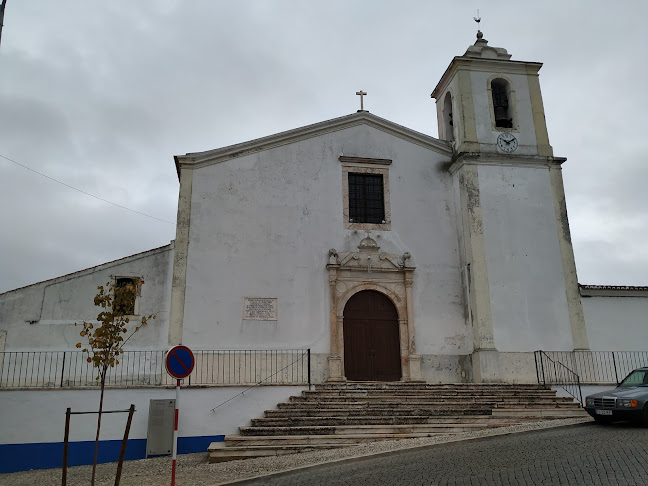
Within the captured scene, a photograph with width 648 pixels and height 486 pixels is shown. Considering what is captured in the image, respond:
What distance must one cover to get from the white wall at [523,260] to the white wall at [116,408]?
6.72 meters

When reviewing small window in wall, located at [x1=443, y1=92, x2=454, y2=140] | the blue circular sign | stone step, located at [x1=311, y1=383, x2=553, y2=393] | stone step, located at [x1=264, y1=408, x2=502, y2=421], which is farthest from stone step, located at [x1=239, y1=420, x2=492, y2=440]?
small window in wall, located at [x1=443, y1=92, x2=454, y2=140]

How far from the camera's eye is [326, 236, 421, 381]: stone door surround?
15102 millimetres

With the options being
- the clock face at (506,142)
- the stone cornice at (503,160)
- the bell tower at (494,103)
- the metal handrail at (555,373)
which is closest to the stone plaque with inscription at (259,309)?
the stone cornice at (503,160)

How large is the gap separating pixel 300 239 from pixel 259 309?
87.4 inches

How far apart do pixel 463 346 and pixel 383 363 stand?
2218 mm

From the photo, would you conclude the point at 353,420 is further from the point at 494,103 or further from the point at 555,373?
the point at 494,103

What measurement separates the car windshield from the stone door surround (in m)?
4.84

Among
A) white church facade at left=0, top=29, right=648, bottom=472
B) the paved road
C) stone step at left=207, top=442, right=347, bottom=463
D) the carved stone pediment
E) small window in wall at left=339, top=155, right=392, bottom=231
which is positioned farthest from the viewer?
small window in wall at left=339, top=155, right=392, bottom=231

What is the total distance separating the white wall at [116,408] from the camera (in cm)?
1145

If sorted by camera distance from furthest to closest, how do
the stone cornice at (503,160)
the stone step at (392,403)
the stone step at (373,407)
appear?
1. the stone cornice at (503,160)
2. the stone step at (392,403)
3. the stone step at (373,407)

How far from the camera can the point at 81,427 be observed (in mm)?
11602

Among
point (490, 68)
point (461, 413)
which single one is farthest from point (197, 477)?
point (490, 68)

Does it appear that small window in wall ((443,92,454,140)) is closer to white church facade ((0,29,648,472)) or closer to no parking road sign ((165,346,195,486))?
white church facade ((0,29,648,472))

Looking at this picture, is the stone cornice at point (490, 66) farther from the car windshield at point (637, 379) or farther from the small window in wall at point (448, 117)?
the car windshield at point (637, 379)
